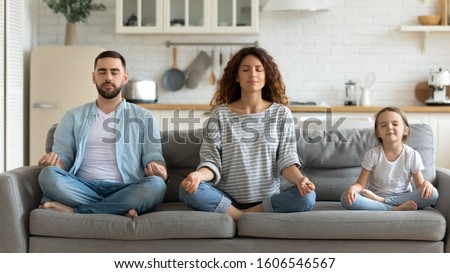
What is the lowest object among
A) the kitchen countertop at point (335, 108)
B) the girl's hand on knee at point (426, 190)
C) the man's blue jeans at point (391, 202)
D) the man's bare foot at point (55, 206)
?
the man's bare foot at point (55, 206)

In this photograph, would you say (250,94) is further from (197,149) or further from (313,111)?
(313,111)

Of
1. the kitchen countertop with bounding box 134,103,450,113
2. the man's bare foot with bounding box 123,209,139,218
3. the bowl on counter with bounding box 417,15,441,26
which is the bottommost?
the man's bare foot with bounding box 123,209,139,218

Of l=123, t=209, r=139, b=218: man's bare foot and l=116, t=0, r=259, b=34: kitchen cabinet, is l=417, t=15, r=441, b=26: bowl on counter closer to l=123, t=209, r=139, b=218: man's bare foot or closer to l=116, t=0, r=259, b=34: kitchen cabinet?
l=116, t=0, r=259, b=34: kitchen cabinet

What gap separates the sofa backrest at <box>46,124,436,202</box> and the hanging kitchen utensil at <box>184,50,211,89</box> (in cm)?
285

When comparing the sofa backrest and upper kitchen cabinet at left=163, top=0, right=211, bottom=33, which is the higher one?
upper kitchen cabinet at left=163, top=0, right=211, bottom=33

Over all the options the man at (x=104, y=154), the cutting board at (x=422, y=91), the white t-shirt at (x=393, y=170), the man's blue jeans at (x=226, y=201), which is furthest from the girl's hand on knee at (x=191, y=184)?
the cutting board at (x=422, y=91)

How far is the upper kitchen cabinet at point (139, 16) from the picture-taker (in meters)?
6.46

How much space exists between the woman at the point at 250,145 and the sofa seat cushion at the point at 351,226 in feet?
0.65

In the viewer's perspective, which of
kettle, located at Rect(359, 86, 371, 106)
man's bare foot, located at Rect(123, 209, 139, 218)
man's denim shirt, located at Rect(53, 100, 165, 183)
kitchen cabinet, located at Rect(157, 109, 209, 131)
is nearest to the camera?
man's bare foot, located at Rect(123, 209, 139, 218)

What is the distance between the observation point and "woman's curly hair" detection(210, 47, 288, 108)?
375 centimetres

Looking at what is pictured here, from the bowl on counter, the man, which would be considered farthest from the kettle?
the man

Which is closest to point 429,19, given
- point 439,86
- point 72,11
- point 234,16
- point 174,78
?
point 439,86

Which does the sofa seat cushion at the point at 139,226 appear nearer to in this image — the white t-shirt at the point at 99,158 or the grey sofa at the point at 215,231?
the grey sofa at the point at 215,231

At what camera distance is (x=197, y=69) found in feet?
22.1
